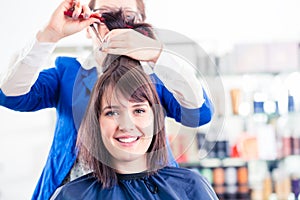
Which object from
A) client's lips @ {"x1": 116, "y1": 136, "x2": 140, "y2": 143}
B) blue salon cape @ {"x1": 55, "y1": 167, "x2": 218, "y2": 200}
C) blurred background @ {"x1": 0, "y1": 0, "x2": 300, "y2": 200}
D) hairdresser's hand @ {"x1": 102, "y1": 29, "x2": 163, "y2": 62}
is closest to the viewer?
hairdresser's hand @ {"x1": 102, "y1": 29, "x2": 163, "y2": 62}

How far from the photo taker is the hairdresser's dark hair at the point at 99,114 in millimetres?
1098

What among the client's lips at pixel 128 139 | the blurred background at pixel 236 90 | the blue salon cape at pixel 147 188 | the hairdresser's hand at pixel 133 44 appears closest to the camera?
the hairdresser's hand at pixel 133 44

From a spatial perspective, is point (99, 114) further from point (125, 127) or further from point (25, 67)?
point (25, 67)

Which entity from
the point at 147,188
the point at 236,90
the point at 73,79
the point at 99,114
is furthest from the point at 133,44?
the point at 236,90

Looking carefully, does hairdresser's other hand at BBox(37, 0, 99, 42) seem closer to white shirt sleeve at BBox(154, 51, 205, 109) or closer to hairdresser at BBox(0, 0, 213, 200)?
hairdresser at BBox(0, 0, 213, 200)

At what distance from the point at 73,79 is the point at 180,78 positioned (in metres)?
0.34

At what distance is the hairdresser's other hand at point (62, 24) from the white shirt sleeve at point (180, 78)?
0.19m

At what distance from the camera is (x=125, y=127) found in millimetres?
1109

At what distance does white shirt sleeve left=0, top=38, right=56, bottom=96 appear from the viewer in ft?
3.49

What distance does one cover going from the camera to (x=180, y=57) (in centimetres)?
109

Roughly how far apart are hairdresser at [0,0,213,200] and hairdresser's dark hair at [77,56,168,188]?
2cm

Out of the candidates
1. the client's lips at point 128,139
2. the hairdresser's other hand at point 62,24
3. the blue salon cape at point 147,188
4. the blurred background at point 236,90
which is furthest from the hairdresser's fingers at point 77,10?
the blurred background at point 236,90

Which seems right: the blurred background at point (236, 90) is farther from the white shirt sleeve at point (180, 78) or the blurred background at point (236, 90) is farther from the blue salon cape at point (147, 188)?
the white shirt sleeve at point (180, 78)

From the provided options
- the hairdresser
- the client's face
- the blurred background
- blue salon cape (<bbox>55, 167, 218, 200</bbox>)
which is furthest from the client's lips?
the blurred background
